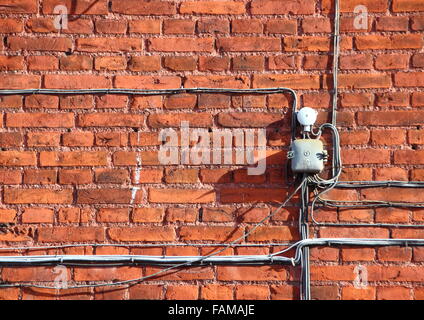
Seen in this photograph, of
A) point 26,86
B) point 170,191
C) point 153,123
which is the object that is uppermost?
point 26,86

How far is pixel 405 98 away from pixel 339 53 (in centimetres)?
35

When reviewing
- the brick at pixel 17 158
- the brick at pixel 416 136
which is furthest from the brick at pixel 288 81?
the brick at pixel 17 158

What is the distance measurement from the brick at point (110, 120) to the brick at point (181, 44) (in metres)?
0.33

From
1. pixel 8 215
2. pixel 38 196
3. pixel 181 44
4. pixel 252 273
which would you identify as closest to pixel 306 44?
pixel 181 44

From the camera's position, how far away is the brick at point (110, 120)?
2.56 metres

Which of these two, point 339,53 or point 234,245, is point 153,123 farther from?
point 339,53

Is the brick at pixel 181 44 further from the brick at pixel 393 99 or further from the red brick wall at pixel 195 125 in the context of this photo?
the brick at pixel 393 99

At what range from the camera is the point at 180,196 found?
254 cm

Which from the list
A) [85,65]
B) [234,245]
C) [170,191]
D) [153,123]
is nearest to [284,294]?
[234,245]

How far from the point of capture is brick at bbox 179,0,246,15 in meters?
2.59

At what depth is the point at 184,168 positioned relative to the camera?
8.35ft

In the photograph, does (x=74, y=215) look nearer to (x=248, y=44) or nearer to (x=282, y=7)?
(x=248, y=44)

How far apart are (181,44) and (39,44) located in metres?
0.64

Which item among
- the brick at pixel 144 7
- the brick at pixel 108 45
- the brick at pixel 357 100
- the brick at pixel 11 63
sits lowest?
the brick at pixel 357 100
